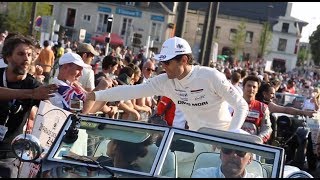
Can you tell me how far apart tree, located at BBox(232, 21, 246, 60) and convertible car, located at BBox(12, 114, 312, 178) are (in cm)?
7997

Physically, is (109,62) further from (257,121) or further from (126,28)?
(126,28)

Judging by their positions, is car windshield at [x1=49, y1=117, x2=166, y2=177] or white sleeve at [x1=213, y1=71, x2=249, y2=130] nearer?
car windshield at [x1=49, y1=117, x2=166, y2=177]

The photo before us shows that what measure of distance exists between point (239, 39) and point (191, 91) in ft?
261

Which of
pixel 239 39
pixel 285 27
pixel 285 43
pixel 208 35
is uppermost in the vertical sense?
pixel 285 27

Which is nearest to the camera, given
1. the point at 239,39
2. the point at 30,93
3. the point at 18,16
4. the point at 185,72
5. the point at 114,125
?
the point at 114,125

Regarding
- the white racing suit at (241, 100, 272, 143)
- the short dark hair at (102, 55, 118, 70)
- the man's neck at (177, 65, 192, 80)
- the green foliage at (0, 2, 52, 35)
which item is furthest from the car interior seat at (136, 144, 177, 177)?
the green foliage at (0, 2, 52, 35)

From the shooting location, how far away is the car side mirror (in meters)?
4.18

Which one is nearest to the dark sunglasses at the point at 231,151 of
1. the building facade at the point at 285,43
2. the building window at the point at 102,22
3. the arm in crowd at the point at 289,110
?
the arm in crowd at the point at 289,110

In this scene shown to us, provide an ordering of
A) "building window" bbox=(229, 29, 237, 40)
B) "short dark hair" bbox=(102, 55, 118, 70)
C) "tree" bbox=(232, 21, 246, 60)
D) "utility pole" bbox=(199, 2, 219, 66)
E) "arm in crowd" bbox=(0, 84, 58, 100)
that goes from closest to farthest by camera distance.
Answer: "arm in crowd" bbox=(0, 84, 58, 100)
"short dark hair" bbox=(102, 55, 118, 70)
"utility pole" bbox=(199, 2, 219, 66)
"tree" bbox=(232, 21, 246, 60)
"building window" bbox=(229, 29, 237, 40)

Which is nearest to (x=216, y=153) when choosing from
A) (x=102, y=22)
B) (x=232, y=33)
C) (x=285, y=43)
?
(x=102, y=22)

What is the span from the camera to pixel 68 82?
18.7 feet

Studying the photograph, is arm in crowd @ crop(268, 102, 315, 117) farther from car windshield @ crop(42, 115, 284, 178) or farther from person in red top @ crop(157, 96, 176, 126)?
car windshield @ crop(42, 115, 284, 178)

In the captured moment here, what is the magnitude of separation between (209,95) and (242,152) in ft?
5.69

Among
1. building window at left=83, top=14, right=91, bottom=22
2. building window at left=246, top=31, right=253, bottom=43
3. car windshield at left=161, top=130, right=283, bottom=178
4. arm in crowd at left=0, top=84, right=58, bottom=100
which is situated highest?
building window at left=246, top=31, right=253, bottom=43
